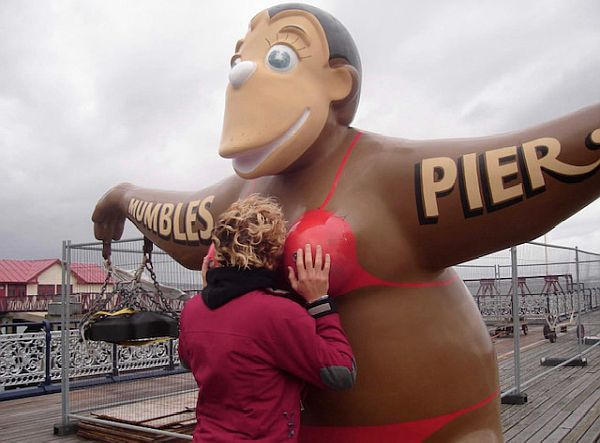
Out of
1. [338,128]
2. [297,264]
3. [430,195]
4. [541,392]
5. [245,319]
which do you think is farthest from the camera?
[541,392]

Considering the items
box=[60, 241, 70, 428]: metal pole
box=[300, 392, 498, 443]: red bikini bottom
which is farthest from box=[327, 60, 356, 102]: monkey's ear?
box=[60, 241, 70, 428]: metal pole

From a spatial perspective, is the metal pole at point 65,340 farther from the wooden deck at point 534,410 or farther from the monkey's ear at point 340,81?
the monkey's ear at point 340,81

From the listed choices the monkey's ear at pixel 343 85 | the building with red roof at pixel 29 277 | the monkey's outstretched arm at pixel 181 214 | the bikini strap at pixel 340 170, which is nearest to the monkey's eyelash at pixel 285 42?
the monkey's ear at pixel 343 85

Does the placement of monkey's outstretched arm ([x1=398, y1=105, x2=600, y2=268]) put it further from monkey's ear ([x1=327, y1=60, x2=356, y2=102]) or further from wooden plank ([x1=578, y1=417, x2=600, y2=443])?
wooden plank ([x1=578, y1=417, x2=600, y2=443])

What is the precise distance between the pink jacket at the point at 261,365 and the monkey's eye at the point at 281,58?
2.27 ft

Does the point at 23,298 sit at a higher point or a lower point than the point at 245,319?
lower

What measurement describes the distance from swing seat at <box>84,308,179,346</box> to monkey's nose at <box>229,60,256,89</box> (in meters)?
1.38

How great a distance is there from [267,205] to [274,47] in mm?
524

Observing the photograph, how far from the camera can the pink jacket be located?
1.22 metres

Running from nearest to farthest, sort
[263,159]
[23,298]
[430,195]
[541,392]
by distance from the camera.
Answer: [430,195], [263,159], [541,392], [23,298]

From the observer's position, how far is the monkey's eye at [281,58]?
1595 millimetres

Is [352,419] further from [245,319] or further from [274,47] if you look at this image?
[274,47]

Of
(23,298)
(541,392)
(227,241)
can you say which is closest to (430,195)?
(227,241)

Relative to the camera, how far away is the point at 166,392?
584cm
